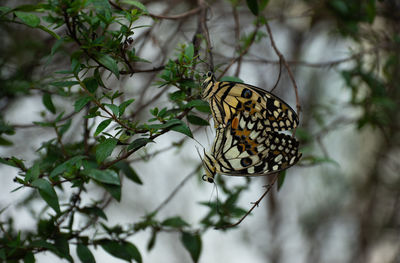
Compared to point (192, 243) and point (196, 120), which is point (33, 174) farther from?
point (192, 243)

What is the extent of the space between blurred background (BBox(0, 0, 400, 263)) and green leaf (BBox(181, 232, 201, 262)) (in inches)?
7.9

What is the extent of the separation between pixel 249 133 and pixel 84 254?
1.63ft

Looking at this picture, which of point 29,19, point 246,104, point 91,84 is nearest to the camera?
point 29,19

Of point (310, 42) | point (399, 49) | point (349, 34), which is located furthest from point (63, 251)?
point (310, 42)

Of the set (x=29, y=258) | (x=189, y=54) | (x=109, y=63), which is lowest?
(x=29, y=258)

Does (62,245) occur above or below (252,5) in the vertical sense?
below

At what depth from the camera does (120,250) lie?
93 centimetres

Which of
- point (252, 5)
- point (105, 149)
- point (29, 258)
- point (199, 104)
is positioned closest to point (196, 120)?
point (199, 104)

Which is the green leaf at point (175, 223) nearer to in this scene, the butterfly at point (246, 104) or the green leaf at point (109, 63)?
the butterfly at point (246, 104)

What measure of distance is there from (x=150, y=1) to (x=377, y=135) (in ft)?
5.74

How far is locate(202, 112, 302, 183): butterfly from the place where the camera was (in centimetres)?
85

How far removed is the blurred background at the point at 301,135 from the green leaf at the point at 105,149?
0.55m

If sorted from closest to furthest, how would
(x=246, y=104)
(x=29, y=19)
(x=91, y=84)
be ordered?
(x=29, y=19)
(x=91, y=84)
(x=246, y=104)

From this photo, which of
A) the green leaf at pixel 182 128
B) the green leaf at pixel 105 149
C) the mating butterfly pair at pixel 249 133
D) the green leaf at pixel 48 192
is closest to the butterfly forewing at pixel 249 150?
the mating butterfly pair at pixel 249 133
